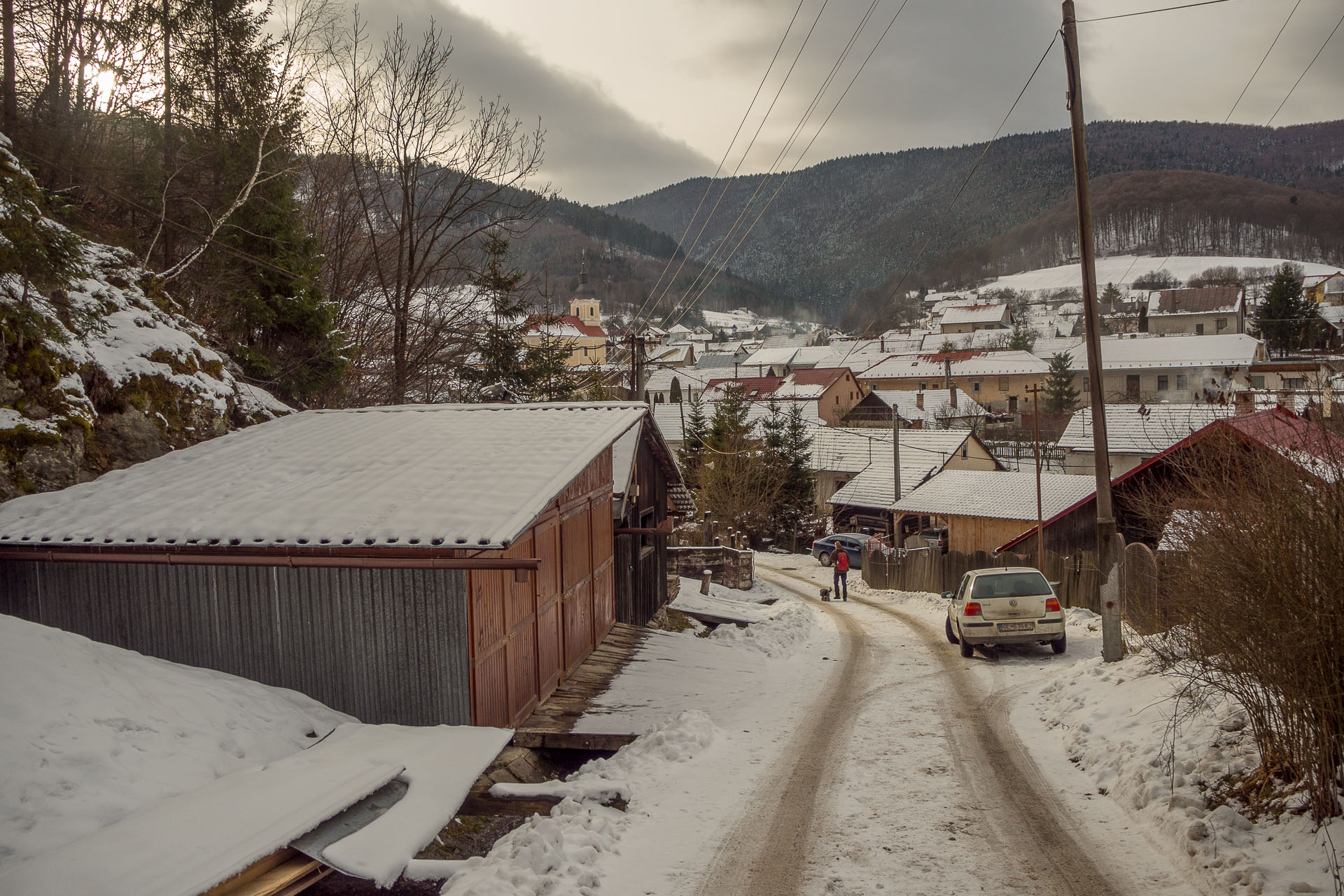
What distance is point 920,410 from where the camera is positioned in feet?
214

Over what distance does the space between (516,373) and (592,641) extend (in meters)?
17.3

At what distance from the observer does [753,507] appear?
135 feet

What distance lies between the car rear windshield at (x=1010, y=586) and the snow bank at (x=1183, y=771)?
→ 13.6 ft

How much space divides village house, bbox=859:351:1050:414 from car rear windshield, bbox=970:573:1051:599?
62142 mm

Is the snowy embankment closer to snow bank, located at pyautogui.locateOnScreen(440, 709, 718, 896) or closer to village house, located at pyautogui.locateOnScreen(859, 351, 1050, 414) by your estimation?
snow bank, located at pyautogui.locateOnScreen(440, 709, 718, 896)

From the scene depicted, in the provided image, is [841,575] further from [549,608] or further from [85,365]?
[85,365]

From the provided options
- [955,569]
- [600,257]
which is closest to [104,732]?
[955,569]

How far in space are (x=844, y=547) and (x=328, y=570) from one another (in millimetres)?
28423

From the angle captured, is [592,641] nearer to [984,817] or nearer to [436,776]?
[436,776]

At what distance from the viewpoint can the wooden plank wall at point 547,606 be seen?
8.83 metres

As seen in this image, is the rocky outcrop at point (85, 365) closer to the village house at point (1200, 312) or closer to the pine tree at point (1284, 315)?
the pine tree at point (1284, 315)

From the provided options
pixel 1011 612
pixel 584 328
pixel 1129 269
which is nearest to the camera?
pixel 1011 612

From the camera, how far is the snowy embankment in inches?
228

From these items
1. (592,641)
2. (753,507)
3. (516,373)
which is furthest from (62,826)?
(753,507)
